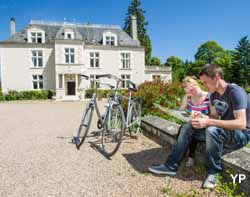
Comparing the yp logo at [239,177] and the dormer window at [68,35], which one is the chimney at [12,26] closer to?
the dormer window at [68,35]

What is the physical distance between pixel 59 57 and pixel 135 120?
17564 millimetres

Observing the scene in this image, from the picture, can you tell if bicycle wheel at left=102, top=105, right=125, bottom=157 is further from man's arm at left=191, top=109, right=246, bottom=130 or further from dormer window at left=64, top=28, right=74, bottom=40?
dormer window at left=64, top=28, right=74, bottom=40

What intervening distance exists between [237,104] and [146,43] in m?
32.2

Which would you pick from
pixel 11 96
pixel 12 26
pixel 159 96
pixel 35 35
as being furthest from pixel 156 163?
pixel 12 26

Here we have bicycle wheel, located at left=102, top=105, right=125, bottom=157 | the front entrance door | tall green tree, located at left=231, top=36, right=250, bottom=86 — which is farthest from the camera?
tall green tree, located at left=231, top=36, right=250, bottom=86

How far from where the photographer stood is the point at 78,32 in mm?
21266

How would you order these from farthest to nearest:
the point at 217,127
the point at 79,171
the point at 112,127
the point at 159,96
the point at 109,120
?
1. the point at 159,96
2. the point at 112,127
3. the point at 109,120
4. the point at 79,171
5. the point at 217,127

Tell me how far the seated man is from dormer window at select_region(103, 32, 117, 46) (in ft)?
68.0

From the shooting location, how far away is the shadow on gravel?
229 centimetres

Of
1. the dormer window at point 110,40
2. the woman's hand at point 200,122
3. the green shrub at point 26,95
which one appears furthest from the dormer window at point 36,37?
the woman's hand at point 200,122

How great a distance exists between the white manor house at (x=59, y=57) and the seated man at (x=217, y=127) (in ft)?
57.7

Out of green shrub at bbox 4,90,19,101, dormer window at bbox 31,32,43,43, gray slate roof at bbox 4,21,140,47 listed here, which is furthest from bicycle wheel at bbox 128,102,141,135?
dormer window at bbox 31,32,43,43

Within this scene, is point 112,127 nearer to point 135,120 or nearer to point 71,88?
point 135,120

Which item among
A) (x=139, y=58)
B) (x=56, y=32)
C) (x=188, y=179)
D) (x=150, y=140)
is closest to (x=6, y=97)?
(x=56, y=32)
